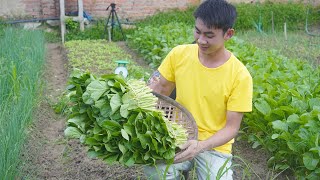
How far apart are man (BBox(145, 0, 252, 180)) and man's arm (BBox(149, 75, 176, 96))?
0.19 feet

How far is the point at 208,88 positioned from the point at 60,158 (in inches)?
66.1

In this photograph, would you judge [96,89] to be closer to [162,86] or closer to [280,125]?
[162,86]

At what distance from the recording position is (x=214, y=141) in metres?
2.49

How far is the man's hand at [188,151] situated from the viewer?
2.36m

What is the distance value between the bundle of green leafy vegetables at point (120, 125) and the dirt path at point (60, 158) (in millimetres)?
725

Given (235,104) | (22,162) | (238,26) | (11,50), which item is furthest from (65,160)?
(238,26)

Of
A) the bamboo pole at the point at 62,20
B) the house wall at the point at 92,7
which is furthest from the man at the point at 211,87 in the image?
the house wall at the point at 92,7

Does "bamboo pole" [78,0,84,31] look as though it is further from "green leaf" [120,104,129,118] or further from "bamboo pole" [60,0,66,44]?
"green leaf" [120,104,129,118]

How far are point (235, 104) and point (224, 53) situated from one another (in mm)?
307

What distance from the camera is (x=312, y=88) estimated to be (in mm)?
3980

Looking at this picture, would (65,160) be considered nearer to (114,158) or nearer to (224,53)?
(114,158)

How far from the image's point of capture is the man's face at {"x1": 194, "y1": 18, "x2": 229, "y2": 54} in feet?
8.06

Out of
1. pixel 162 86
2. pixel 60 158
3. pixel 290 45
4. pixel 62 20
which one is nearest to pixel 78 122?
pixel 162 86

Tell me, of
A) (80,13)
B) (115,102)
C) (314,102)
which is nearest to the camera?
(115,102)
